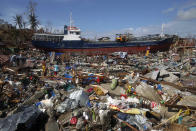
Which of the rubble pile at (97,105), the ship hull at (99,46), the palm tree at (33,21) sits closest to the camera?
the rubble pile at (97,105)

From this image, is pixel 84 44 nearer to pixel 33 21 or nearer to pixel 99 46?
pixel 99 46

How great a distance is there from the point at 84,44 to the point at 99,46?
222 cm

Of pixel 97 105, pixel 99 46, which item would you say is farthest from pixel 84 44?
pixel 97 105

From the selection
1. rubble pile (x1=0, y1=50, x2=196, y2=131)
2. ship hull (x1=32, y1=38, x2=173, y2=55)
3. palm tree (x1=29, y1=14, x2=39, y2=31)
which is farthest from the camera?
palm tree (x1=29, y1=14, x2=39, y2=31)

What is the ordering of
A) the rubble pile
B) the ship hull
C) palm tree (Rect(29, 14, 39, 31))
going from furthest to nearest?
palm tree (Rect(29, 14, 39, 31)), the ship hull, the rubble pile

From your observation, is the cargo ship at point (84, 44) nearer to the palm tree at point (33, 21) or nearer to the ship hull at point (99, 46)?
the ship hull at point (99, 46)

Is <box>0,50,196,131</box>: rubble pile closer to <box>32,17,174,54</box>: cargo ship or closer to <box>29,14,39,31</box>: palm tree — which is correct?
<box>32,17,174,54</box>: cargo ship

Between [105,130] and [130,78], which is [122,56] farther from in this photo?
[105,130]

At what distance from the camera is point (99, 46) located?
60.8 feet

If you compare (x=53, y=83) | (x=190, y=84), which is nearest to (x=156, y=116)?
(x=190, y=84)

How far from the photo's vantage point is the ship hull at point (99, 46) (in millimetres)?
17922

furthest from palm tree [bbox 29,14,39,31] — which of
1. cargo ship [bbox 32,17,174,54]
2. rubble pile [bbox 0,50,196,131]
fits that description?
rubble pile [bbox 0,50,196,131]

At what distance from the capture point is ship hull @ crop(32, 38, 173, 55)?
58.8 feet

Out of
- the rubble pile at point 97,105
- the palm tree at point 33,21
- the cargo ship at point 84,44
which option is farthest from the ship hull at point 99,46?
the palm tree at point 33,21
